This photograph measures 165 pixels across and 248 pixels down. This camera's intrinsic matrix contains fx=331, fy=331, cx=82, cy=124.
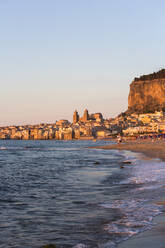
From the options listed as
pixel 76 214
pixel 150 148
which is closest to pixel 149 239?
pixel 76 214

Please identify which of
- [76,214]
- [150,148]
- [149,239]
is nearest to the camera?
[149,239]

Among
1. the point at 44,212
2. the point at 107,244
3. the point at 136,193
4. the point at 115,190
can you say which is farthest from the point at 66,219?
the point at 115,190

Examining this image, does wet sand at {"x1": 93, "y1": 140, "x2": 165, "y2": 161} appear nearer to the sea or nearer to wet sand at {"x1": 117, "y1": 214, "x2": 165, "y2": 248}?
the sea

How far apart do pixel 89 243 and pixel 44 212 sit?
12.9ft

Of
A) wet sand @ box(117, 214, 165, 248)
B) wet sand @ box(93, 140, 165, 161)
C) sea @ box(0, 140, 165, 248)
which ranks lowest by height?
wet sand @ box(93, 140, 165, 161)

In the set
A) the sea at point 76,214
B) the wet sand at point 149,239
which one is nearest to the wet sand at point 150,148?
the sea at point 76,214

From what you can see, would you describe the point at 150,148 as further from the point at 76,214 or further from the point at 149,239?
the point at 149,239

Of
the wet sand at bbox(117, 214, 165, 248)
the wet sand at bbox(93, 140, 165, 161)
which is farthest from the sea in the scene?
the wet sand at bbox(93, 140, 165, 161)

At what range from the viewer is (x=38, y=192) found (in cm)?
1642

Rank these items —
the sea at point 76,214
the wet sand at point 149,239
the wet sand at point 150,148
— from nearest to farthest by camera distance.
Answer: the wet sand at point 149,239, the sea at point 76,214, the wet sand at point 150,148

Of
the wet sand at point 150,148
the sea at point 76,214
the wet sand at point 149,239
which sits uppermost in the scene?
the wet sand at point 149,239

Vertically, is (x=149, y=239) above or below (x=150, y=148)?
above

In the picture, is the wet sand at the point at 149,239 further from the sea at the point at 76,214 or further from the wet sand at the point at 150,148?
the wet sand at the point at 150,148

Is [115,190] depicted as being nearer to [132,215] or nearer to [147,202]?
[147,202]
